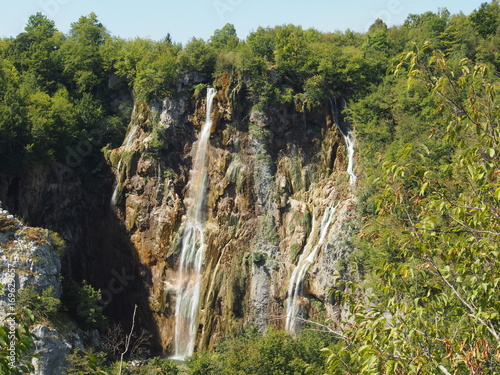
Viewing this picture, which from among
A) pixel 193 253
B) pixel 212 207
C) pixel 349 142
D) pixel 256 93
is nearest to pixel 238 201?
pixel 212 207

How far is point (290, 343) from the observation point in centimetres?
2048

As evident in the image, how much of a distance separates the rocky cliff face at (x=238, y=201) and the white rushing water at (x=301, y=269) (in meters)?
0.20

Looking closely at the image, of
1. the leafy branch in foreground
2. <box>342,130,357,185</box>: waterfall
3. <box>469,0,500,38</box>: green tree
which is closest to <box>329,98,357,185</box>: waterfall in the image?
<box>342,130,357,185</box>: waterfall

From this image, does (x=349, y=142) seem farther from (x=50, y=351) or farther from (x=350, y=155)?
(x=50, y=351)

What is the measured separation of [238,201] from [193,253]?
3.43 meters

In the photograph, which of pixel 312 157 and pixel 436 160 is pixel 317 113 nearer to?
pixel 312 157

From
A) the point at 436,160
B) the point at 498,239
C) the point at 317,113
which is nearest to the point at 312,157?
the point at 317,113

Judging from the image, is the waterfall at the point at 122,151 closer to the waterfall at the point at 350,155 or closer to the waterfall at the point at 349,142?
the waterfall at the point at 349,142

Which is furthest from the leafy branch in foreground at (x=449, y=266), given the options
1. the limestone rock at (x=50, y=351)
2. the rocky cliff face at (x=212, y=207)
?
the rocky cliff face at (x=212, y=207)

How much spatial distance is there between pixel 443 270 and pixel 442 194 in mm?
958

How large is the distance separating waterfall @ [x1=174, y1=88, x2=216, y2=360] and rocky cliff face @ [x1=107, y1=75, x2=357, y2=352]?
0.33 m

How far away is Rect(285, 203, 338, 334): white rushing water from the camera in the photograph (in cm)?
2530

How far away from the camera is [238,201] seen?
2847 centimetres

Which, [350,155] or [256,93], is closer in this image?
[350,155]
